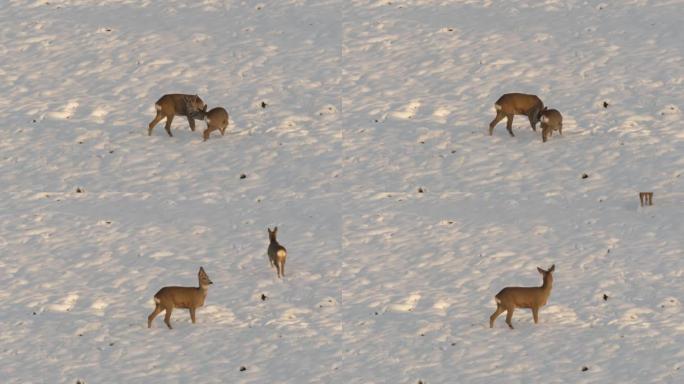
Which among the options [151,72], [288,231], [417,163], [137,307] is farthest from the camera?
[151,72]

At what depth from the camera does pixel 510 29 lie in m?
41.0

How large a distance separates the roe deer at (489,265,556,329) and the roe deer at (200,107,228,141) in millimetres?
9313

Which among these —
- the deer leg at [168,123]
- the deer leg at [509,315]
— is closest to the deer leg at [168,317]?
the deer leg at [509,315]

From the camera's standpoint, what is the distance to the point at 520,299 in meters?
29.1

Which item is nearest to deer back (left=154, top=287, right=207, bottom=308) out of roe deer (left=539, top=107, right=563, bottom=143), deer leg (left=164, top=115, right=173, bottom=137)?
deer leg (left=164, top=115, right=173, bottom=137)

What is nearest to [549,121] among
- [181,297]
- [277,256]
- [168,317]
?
[277,256]

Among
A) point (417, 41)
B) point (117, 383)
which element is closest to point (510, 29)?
point (417, 41)

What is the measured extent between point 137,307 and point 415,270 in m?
4.77

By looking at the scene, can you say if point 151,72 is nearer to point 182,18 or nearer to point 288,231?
point 182,18

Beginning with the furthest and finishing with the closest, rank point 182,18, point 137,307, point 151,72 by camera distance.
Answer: point 182,18 < point 151,72 < point 137,307

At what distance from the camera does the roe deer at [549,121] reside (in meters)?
35.6

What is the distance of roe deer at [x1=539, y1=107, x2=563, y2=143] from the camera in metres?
35.6

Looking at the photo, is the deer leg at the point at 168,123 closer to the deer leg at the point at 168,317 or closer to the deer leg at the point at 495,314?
the deer leg at the point at 168,317

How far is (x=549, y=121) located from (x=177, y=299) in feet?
31.2
